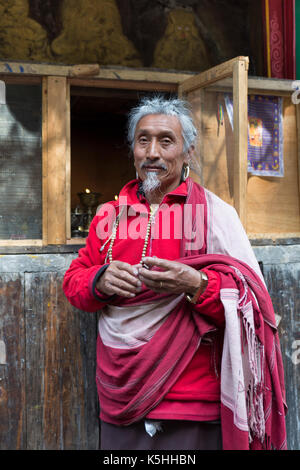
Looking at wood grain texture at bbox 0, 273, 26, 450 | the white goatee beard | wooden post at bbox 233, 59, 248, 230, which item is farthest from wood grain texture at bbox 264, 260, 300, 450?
wood grain texture at bbox 0, 273, 26, 450

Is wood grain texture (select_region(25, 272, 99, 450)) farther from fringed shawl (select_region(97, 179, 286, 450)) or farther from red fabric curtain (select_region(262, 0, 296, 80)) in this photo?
red fabric curtain (select_region(262, 0, 296, 80))

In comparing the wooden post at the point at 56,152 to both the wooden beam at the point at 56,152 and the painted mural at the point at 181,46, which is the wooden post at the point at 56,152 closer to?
the wooden beam at the point at 56,152

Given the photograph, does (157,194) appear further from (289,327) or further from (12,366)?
(289,327)

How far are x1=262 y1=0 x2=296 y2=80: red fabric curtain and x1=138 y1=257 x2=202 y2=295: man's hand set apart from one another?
2.13 m

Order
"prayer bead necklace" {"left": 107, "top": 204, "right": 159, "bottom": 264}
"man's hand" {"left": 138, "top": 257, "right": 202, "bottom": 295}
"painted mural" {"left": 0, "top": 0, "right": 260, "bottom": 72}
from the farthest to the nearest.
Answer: "painted mural" {"left": 0, "top": 0, "right": 260, "bottom": 72} < "prayer bead necklace" {"left": 107, "top": 204, "right": 159, "bottom": 264} < "man's hand" {"left": 138, "top": 257, "right": 202, "bottom": 295}

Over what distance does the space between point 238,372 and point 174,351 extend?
Result: 25 cm

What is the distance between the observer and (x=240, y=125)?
8.67 ft

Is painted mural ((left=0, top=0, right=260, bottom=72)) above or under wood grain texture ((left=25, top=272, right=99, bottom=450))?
above

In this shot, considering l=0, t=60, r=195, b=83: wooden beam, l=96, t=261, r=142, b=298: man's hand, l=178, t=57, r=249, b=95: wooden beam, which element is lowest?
l=96, t=261, r=142, b=298: man's hand

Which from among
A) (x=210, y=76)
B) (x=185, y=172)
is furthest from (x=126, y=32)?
(x=185, y=172)

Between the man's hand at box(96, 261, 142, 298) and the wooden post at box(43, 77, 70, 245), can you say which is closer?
the man's hand at box(96, 261, 142, 298)

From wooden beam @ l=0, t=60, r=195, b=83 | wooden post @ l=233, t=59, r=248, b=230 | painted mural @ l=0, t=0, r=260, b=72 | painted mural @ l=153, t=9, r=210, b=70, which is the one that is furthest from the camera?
painted mural @ l=153, t=9, r=210, b=70

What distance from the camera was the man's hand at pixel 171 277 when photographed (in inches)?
69.2

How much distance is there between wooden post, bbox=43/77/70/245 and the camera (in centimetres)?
289
